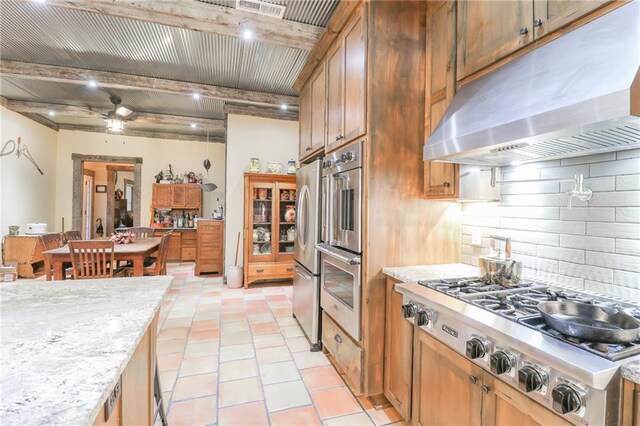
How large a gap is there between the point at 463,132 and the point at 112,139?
7911 millimetres

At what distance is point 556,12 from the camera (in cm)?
134

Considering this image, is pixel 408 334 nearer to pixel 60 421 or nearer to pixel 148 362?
pixel 148 362

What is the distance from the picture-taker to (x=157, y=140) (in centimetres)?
736

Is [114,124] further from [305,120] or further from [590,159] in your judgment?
[590,159]

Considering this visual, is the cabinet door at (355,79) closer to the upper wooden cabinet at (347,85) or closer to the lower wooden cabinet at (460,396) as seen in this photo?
the upper wooden cabinet at (347,85)

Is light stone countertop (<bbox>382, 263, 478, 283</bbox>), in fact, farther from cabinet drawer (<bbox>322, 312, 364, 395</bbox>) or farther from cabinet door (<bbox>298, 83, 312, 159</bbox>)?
cabinet door (<bbox>298, 83, 312, 159</bbox>)

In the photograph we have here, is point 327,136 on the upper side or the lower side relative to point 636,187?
upper

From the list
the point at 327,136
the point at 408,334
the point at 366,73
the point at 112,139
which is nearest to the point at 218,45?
the point at 327,136

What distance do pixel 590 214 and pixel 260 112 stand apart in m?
5.07

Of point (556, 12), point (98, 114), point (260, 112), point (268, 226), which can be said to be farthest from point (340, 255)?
point (98, 114)

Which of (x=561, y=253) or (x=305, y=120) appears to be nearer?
(x=561, y=253)

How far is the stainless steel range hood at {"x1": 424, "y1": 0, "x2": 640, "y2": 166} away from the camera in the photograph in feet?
3.26

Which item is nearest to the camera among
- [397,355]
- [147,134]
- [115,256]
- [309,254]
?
[397,355]

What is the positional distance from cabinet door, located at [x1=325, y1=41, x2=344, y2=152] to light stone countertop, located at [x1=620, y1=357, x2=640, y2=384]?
1964 mm
